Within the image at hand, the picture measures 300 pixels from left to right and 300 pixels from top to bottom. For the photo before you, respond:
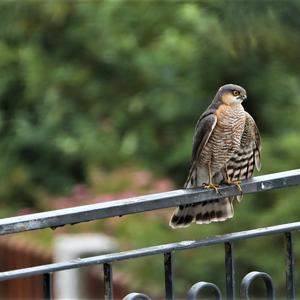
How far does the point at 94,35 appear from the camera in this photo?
6.92 meters

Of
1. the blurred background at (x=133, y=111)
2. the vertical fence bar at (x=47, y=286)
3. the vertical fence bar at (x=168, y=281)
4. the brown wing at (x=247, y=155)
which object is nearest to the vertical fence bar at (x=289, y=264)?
the vertical fence bar at (x=168, y=281)

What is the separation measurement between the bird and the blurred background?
120 centimetres

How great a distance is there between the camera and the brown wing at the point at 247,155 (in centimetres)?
350

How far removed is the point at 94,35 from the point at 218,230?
75.2 inches

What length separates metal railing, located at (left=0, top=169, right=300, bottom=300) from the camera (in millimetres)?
1909

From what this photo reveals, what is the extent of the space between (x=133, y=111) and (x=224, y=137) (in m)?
3.21

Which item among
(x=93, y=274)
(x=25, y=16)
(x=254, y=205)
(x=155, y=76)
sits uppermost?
(x=25, y=16)

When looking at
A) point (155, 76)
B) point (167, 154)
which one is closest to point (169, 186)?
point (167, 154)

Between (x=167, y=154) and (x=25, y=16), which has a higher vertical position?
(x=25, y=16)

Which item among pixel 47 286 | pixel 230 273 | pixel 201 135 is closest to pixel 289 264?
pixel 230 273

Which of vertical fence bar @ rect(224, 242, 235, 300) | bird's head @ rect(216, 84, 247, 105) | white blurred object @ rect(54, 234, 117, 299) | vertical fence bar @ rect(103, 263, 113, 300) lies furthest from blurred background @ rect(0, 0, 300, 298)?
vertical fence bar @ rect(103, 263, 113, 300)

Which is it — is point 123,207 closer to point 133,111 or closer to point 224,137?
point 224,137

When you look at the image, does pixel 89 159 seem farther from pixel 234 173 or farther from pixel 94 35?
pixel 234 173

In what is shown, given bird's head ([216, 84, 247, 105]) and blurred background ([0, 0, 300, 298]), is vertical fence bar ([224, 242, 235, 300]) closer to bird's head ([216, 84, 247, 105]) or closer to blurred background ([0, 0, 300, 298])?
bird's head ([216, 84, 247, 105])
